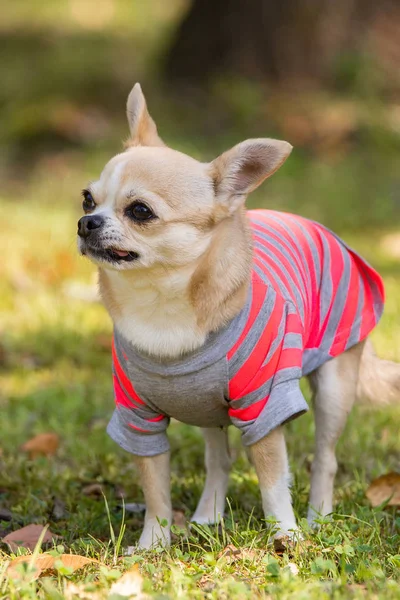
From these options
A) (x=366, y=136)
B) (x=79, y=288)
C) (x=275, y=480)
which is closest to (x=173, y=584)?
(x=275, y=480)

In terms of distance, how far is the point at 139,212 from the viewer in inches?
116

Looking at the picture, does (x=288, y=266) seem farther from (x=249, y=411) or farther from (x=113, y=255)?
(x=113, y=255)

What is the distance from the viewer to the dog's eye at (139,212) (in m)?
2.93

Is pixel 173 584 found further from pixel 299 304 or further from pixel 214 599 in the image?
pixel 299 304

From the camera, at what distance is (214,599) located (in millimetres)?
2412

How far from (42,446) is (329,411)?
1373 mm

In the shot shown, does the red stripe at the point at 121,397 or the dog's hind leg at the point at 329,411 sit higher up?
the red stripe at the point at 121,397

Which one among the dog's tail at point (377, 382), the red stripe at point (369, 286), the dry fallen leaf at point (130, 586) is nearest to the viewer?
the dry fallen leaf at point (130, 586)

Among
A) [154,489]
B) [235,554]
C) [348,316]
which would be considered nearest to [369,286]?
[348,316]

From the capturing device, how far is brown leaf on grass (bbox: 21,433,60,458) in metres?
4.04

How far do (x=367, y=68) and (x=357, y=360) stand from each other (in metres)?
6.99

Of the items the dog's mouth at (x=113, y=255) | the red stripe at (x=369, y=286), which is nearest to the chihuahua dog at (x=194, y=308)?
the dog's mouth at (x=113, y=255)

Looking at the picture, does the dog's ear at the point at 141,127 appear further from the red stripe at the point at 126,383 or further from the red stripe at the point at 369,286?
the red stripe at the point at 369,286

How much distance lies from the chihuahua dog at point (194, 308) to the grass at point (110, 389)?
0.27 m
